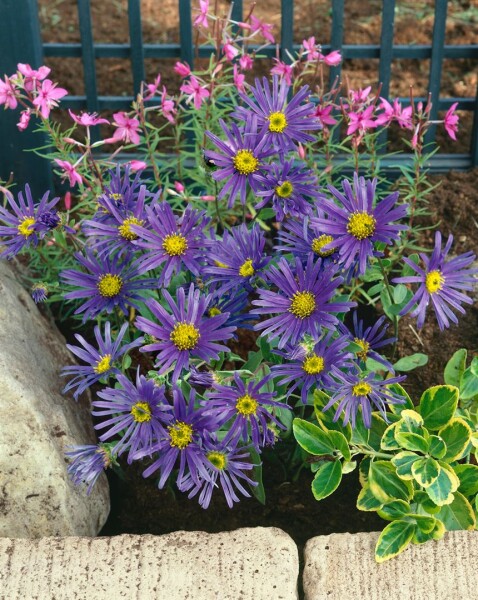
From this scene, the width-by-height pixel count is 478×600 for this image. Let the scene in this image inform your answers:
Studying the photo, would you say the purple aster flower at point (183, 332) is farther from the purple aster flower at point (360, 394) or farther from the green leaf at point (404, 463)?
the green leaf at point (404, 463)

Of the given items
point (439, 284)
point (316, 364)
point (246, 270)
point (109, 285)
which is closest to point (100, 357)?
point (109, 285)

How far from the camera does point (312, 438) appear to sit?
6.41 feet

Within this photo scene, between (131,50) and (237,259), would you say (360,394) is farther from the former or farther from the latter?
(131,50)

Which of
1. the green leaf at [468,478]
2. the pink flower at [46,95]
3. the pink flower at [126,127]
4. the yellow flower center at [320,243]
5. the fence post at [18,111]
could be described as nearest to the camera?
the yellow flower center at [320,243]

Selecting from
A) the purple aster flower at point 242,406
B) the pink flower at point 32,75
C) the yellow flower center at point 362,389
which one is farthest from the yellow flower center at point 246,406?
the pink flower at point 32,75

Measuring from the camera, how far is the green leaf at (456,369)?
2102 millimetres

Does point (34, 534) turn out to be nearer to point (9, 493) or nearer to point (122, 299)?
point (9, 493)

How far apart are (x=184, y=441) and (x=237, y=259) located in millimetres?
380

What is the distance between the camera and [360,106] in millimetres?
2324

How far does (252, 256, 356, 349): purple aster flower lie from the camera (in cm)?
177

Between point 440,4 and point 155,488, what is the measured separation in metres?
1.71

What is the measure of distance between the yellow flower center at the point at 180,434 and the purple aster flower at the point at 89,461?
0.48 ft

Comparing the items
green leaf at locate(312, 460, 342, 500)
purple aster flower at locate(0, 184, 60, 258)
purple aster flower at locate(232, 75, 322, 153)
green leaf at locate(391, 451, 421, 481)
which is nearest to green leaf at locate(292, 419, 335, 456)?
green leaf at locate(312, 460, 342, 500)

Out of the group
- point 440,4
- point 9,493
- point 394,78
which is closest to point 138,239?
point 9,493
